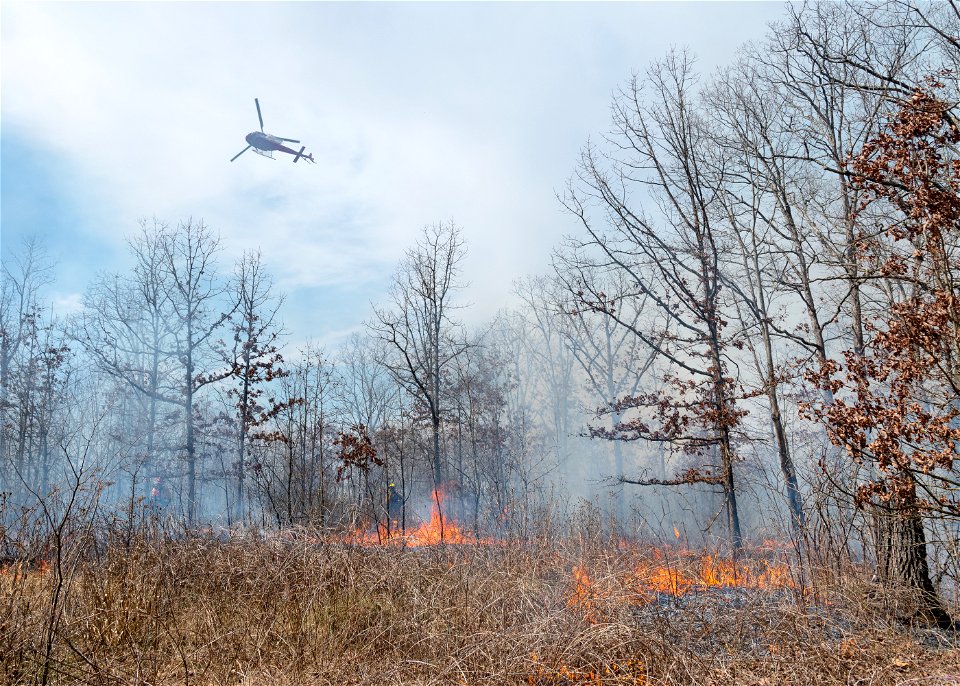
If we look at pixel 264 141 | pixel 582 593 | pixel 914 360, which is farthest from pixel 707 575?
pixel 264 141

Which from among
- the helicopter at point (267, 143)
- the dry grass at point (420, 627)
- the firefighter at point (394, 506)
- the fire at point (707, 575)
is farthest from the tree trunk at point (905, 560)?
the helicopter at point (267, 143)

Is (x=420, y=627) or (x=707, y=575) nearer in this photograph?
(x=420, y=627)

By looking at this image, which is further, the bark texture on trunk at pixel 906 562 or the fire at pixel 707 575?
the bark texture on trunk at pixel 906 562

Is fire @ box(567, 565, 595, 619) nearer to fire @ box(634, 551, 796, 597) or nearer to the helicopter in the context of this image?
fire @ box(634, 551, 796, 597)

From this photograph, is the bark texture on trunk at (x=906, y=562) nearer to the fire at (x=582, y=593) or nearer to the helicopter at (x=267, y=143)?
the fire at (x=582, y=593)

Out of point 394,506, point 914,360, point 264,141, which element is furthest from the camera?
point 264,141

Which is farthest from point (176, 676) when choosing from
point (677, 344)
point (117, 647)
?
point (677, 344)

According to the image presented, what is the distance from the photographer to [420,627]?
235 inches

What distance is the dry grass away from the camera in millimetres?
4953

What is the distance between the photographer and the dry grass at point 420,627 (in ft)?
16.3

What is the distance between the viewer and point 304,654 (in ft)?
18.9

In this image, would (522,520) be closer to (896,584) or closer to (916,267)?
(896,584)

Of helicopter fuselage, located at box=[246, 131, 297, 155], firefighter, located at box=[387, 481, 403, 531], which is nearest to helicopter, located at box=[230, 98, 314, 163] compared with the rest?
helicopter fuselage, located at box=[246, 131, 297, 155]

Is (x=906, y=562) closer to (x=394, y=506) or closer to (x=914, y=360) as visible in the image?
(x=914, y=360)
